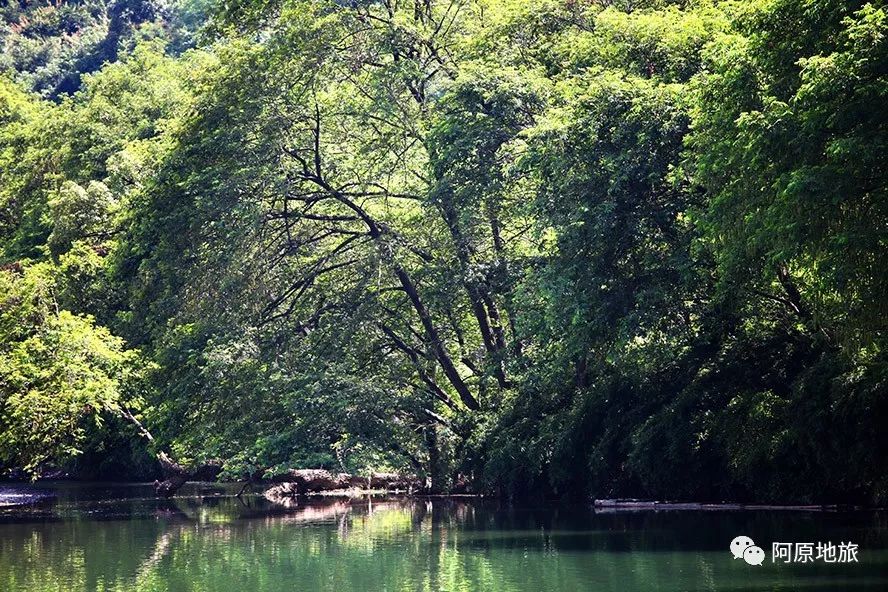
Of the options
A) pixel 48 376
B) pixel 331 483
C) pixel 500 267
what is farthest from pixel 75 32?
pixel 500 267

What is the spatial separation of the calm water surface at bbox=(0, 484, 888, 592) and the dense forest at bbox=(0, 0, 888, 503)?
164 centimetres

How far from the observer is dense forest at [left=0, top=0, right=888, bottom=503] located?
18.4 meters

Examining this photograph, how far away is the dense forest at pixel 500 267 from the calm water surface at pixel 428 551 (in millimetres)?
1636

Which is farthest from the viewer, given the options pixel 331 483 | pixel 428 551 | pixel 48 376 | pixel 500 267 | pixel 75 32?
pixel 75 32

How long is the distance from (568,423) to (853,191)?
1090 cm

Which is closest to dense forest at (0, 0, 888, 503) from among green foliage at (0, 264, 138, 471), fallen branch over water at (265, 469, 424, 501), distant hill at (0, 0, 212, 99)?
green foliage at (0, 264, 138, 471)

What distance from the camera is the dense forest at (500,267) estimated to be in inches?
726

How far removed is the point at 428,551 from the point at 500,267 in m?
10.2

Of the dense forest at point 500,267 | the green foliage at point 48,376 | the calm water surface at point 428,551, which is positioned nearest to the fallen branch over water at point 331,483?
the dense forest at point 500,267

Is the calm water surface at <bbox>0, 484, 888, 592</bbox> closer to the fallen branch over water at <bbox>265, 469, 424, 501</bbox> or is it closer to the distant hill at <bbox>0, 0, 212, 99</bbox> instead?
the fallen branch over water at <bbox>265, 469, 424, 501</bbox>

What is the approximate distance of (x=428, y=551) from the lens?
18.7 m

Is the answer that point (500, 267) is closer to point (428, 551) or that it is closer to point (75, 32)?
point (428, 551)

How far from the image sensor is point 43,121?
184 ft

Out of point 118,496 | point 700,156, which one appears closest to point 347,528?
point 700,156
